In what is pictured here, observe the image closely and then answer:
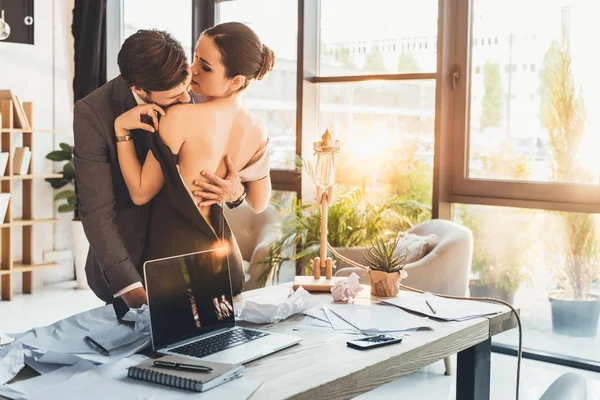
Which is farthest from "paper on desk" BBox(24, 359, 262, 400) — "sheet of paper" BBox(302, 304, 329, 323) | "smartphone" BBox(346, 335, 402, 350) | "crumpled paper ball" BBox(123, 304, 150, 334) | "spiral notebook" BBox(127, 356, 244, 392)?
"sheet of paper" BBox(302, 304, 329, 323)

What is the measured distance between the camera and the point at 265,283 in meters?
4.70

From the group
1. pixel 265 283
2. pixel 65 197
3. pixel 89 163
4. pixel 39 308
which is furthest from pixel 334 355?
pixel 65 197

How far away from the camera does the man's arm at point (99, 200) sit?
6.64ft

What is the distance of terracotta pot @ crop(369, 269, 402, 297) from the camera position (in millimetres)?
2408

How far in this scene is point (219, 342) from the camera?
1796mm

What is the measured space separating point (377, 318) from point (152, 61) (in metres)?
0.92

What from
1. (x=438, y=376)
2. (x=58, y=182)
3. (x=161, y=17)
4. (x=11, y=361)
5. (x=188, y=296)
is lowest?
(x=438, y=376)

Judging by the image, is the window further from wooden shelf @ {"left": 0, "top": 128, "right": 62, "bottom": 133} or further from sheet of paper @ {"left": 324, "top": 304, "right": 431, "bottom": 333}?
sheet of paper @ {"left": 324, "top": 304, "right": 431, "bottom": 333}

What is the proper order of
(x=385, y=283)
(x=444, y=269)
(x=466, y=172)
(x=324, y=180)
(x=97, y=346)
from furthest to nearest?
1. (x=466, y=172)
2. (x=444, y=269)
3. (x=324, y=180)
4. (x=385, y=283)
5. (x=97, y=346)

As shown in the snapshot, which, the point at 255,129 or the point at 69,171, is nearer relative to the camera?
the point at 255,129

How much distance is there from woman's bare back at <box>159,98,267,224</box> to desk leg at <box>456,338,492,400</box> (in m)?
0.89

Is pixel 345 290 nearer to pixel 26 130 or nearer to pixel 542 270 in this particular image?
pixel 542 270

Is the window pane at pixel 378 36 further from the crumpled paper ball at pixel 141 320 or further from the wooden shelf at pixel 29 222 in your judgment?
the crumpled paper ball at pixel 141 320

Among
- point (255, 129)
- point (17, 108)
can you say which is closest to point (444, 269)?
point (255, 129)
